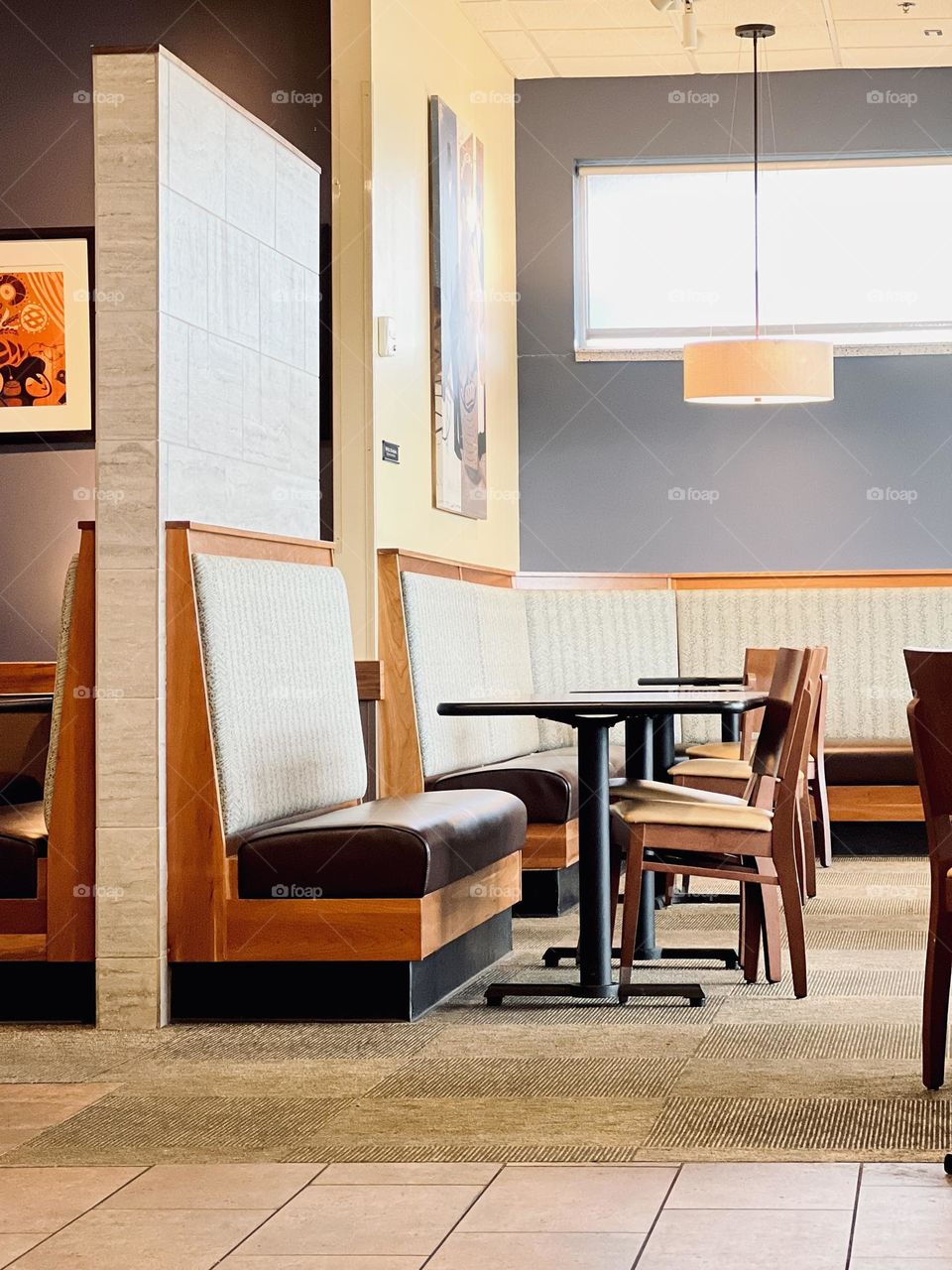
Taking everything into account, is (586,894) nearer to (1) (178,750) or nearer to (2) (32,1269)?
(1) (178,750)

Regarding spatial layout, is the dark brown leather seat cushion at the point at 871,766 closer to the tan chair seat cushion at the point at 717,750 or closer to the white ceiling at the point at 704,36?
the tan chair seat cushion at the point at 717,750

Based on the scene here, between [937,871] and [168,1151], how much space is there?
153 centimetres

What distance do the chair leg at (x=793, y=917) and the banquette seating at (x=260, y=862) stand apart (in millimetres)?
791

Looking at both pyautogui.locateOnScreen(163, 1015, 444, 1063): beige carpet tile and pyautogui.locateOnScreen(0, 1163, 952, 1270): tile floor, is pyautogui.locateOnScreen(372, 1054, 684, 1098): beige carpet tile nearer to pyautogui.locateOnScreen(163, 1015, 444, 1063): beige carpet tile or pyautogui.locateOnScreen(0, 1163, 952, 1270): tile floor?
pyautogui.locateOnScreen(163, 1015, 444, 1063): beige carpet tile

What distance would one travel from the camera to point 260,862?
416cm

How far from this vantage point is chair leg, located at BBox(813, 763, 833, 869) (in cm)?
676

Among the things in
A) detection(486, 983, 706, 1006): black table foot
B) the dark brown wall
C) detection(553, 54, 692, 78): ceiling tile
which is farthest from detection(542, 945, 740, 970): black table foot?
detection(553, 54, 692, 78): ceiling tile

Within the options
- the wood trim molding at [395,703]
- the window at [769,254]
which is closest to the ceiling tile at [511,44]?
the window at [769,254]

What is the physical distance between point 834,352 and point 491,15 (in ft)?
8.64

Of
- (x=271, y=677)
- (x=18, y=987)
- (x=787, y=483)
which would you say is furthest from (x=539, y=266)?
(x=18, y=987)

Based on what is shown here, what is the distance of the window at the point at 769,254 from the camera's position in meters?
9.55

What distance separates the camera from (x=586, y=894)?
14.6 feet

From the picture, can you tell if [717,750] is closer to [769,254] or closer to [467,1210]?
[769,254]

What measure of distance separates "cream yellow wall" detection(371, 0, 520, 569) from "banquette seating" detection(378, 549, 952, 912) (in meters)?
0.55
